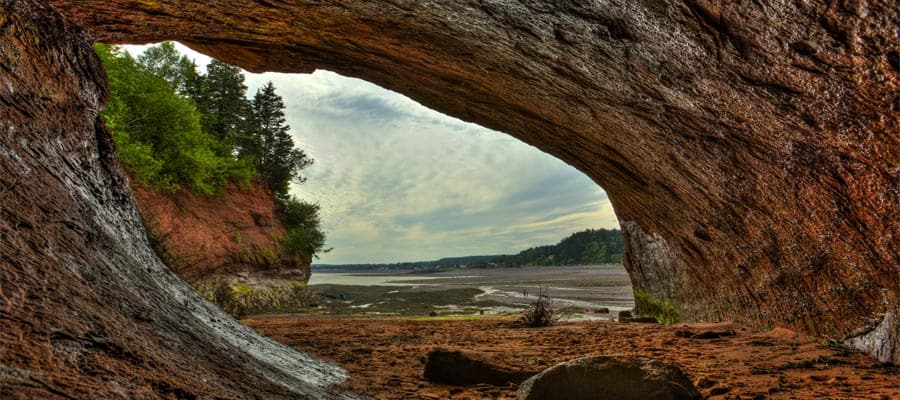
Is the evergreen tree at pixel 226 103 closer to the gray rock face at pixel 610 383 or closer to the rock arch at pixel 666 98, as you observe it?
the rock arch at pixel 666 98

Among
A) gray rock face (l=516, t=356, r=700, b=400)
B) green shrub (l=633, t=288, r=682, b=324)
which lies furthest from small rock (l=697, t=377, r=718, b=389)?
green shrub (l=633, t=288, r=682, b=324)

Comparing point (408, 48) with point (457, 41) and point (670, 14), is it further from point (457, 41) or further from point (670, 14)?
point (670, 14)

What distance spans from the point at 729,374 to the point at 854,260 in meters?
2.05

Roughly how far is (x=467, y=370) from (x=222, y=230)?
68.7 ft

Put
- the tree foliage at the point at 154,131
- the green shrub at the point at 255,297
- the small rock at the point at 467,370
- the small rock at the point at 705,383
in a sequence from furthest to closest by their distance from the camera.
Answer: the green shrub at the point at 255,297 < the tree foliage at the point at 154,131 < the small rock at the point at 467,370 < the small rock at the point at 705,383

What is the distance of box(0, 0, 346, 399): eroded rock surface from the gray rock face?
7.46 ft

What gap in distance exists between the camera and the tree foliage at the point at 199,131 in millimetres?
16750

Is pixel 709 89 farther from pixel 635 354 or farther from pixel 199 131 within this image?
pixel 199 131

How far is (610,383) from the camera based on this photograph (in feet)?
12.9

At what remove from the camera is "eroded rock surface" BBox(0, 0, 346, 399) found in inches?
85.3

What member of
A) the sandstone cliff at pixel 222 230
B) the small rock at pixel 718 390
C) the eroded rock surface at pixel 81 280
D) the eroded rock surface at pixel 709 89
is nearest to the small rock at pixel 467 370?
the eroded rock surface at pixel 81 280

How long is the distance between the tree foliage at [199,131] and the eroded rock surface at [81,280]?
11.7m

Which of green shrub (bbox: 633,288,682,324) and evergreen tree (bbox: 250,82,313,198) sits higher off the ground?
evergreen tree (bbox: 250,82,313,198)

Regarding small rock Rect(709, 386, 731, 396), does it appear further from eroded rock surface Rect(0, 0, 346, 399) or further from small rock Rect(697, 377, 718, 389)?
eroded rock surface Rect(0, 0, 346, 399)
